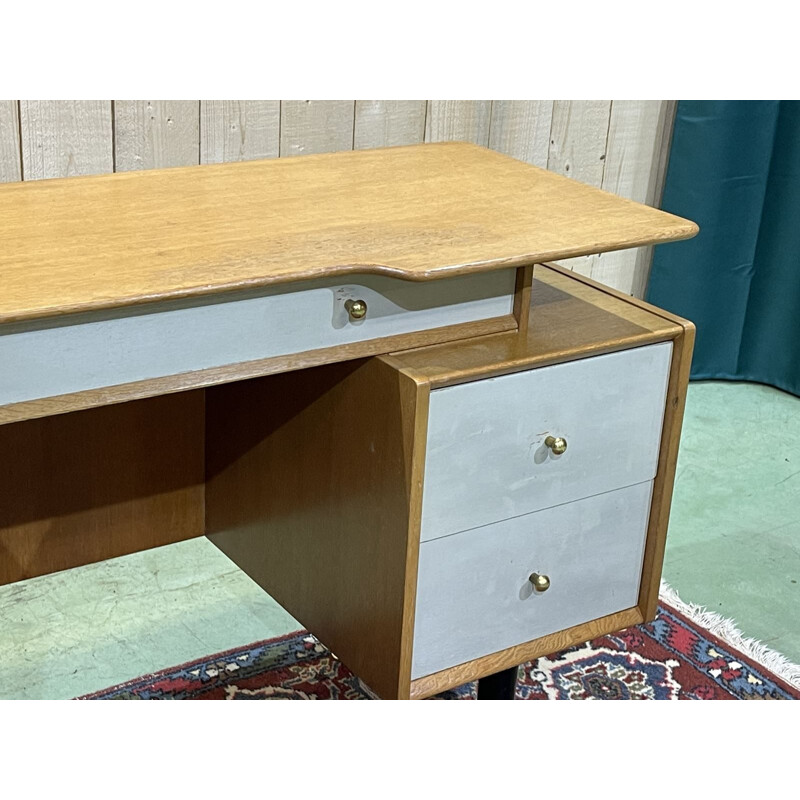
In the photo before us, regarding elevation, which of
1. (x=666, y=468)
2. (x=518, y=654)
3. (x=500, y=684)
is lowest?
(x=500, y=684)

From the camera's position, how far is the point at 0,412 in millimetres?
1117

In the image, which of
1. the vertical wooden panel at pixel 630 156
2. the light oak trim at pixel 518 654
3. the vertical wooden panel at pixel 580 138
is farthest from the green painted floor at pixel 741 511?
the vertical wooden panel at pixel 580 138

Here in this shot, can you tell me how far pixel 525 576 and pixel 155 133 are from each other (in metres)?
1.01

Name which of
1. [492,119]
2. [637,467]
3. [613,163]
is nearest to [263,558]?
[637,467]

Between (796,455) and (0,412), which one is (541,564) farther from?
(796,455)

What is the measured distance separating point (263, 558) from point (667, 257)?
1522 mm

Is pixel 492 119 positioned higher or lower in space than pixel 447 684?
higher

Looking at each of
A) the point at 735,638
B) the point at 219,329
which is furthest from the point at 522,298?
the point at 735,638

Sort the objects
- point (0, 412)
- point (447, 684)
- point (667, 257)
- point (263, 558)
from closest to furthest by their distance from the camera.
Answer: point (0, 412) < point (447, 684) < point (263, 558) < point (667, 257)

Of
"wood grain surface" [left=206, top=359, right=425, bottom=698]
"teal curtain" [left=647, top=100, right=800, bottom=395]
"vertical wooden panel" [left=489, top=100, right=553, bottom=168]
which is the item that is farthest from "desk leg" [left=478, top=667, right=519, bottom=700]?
"teal curtain" [left=647, top=100, right=800, bottom=395]

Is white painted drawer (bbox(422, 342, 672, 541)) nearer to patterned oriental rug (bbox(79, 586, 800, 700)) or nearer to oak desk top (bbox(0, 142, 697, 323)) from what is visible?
oak desk top (bbox(0, 142, 697, 323))

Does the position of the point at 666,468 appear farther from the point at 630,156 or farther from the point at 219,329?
the point at 630,156

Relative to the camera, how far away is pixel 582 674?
1.87m

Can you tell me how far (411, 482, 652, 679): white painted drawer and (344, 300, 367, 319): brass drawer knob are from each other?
0.27m
